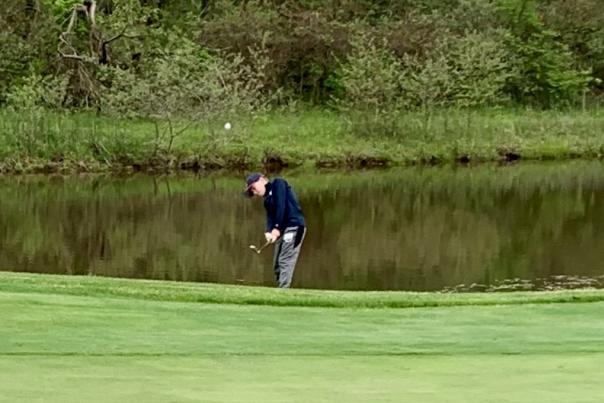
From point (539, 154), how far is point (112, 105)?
56.9ft

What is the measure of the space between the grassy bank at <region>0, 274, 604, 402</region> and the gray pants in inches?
61.6

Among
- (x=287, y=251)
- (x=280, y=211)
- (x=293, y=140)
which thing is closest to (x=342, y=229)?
(x=287, y=251)

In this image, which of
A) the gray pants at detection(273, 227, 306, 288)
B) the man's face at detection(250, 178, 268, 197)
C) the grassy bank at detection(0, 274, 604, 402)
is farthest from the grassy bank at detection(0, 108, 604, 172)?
the grassy bank at detection(0, 274, 604, 402)

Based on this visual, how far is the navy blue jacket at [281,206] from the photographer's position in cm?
1406

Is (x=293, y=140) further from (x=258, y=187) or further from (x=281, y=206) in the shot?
(x=258, y=187)

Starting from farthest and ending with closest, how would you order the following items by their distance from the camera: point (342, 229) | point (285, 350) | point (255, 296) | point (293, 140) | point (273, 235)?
point (293, 140), point (342, 229), point (273, 235), point (255, 296), point (285, 350)

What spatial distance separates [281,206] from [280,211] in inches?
2.4

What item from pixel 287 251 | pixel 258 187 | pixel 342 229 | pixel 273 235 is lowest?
pixel 342 229

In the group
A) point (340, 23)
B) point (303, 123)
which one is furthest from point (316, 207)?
point (340, 23)

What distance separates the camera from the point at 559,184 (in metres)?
39.7

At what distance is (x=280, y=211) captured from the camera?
46.4ft

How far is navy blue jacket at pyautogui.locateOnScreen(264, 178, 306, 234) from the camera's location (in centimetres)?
1406

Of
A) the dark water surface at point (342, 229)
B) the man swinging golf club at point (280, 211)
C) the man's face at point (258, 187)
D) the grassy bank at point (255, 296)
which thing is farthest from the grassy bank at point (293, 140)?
the man's face at point (258, 187)

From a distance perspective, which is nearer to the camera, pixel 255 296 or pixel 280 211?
pixel 255 296
